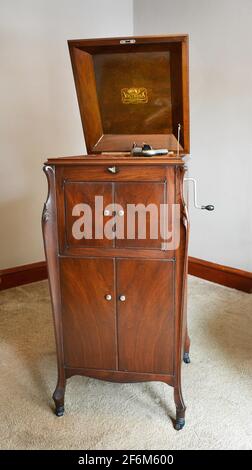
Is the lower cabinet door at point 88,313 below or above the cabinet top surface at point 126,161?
below

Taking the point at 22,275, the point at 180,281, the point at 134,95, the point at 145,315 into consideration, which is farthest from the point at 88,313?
the point at 22,275

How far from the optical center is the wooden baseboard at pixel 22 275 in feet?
8.38

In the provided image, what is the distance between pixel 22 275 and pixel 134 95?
4.97ft

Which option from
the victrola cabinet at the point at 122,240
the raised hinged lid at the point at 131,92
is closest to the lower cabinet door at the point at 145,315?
the victrola cabinet at the point at 122,240

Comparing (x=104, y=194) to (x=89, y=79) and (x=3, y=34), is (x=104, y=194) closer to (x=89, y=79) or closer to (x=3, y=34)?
(x=89, y=79)

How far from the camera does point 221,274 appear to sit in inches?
99.9

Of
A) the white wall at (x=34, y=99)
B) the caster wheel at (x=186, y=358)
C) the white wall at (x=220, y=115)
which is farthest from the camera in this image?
the white wall at (x=34, y=99)

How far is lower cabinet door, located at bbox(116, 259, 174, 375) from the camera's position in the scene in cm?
132

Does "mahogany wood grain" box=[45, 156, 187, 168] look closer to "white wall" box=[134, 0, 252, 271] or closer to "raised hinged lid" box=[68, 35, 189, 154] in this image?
"raised hinged lid" box=[68, 35, 189, 154]

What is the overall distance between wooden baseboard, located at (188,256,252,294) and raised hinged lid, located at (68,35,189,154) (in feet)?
3.76

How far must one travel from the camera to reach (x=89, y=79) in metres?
1.57

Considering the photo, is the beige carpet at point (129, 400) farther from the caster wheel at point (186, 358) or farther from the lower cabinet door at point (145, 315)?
the lower cabinet door at point (145, 315)

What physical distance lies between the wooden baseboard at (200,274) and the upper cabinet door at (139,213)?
131cm

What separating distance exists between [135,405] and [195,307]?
900 mm
